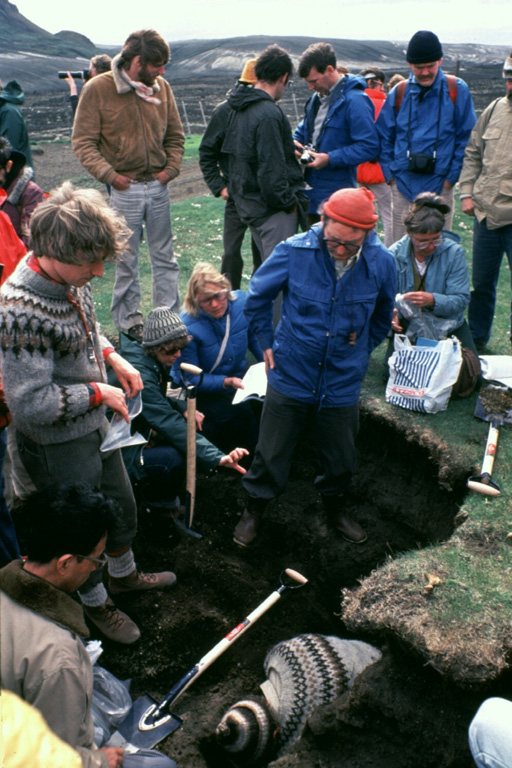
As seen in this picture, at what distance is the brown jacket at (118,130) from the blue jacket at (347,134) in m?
1.53

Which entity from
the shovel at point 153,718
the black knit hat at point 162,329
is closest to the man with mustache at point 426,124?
the black knit hat at point 162,329

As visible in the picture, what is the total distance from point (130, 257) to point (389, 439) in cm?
298

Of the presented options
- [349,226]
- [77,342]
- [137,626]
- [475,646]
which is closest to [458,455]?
[475,646]

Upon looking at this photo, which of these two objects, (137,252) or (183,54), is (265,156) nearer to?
(137,252)

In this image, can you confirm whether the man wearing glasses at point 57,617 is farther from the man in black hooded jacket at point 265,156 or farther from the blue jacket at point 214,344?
the man in black hooded jacket at point 265,156

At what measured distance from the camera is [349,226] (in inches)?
141

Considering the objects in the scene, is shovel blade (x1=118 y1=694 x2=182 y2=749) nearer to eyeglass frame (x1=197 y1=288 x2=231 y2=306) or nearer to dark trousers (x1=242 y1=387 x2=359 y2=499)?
dark trousers (x1=242 y1=387 x2=359 y2=499)

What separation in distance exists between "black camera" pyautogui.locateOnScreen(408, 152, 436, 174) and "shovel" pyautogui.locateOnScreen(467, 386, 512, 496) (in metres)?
2.10

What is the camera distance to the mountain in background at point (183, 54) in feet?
132

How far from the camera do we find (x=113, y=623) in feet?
12.8

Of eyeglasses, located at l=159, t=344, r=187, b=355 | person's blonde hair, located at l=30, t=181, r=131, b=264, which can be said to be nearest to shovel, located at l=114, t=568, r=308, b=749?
eyeglasses, located at l=159, t=344, r=187, b=355

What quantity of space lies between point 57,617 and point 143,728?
1460 mm

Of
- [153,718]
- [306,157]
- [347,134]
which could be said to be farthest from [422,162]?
[153,718]

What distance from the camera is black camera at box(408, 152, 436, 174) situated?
5.77 meters
